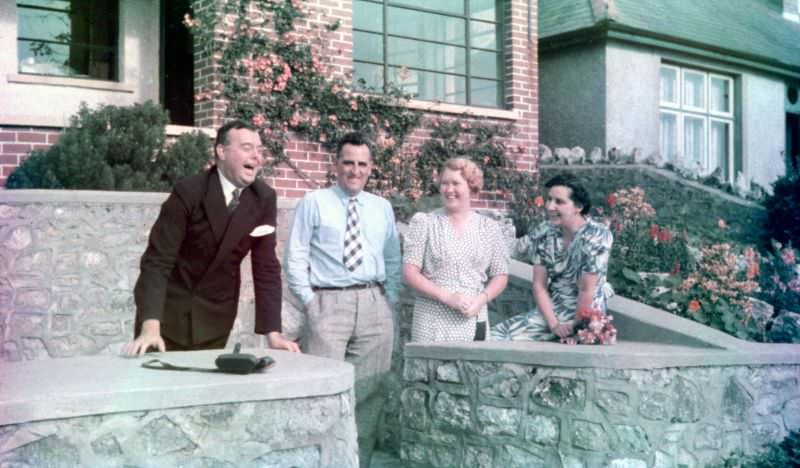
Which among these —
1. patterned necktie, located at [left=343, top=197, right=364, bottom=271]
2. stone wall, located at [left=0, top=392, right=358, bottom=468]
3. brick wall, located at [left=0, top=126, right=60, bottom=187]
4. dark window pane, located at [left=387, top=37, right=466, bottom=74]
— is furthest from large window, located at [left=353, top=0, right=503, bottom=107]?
stone wall, located at [left=0, top=392, right=358, bottom=468]

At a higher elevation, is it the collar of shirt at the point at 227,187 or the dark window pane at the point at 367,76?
the dark window pane at the point at 367,76

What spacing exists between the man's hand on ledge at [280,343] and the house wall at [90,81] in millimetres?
4784

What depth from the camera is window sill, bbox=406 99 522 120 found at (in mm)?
10219

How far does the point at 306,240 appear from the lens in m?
4.88

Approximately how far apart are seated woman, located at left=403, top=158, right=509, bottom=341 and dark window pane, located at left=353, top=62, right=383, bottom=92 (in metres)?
5.18

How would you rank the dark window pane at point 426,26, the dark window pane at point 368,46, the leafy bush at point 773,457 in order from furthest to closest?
the dark window pane at point 426,26 → the dark window pane at point 368,46 → the leafy bush at point 773,457

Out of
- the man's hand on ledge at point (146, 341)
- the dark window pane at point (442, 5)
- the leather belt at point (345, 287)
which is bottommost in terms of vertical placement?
the man's hand on ledge at point (146, 341)

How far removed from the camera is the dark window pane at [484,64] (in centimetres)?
1159

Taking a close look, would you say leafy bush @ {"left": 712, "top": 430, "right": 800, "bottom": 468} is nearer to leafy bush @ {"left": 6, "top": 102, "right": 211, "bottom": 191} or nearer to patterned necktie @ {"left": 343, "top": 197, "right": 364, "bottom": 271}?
patterned necktie @ {"left": 343, "top": 197, "right": 364, "bottom": 271}

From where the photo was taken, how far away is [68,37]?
9.62 meters

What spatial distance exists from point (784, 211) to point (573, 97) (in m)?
3.47

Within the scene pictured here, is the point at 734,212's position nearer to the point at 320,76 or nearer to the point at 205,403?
the point at 320,76

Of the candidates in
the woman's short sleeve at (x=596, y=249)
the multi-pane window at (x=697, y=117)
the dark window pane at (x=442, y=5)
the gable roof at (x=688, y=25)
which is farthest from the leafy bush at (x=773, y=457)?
the multi-pane window at (x=697, y=117)

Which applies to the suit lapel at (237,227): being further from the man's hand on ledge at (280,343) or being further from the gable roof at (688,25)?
the gable roof at (688,25)
